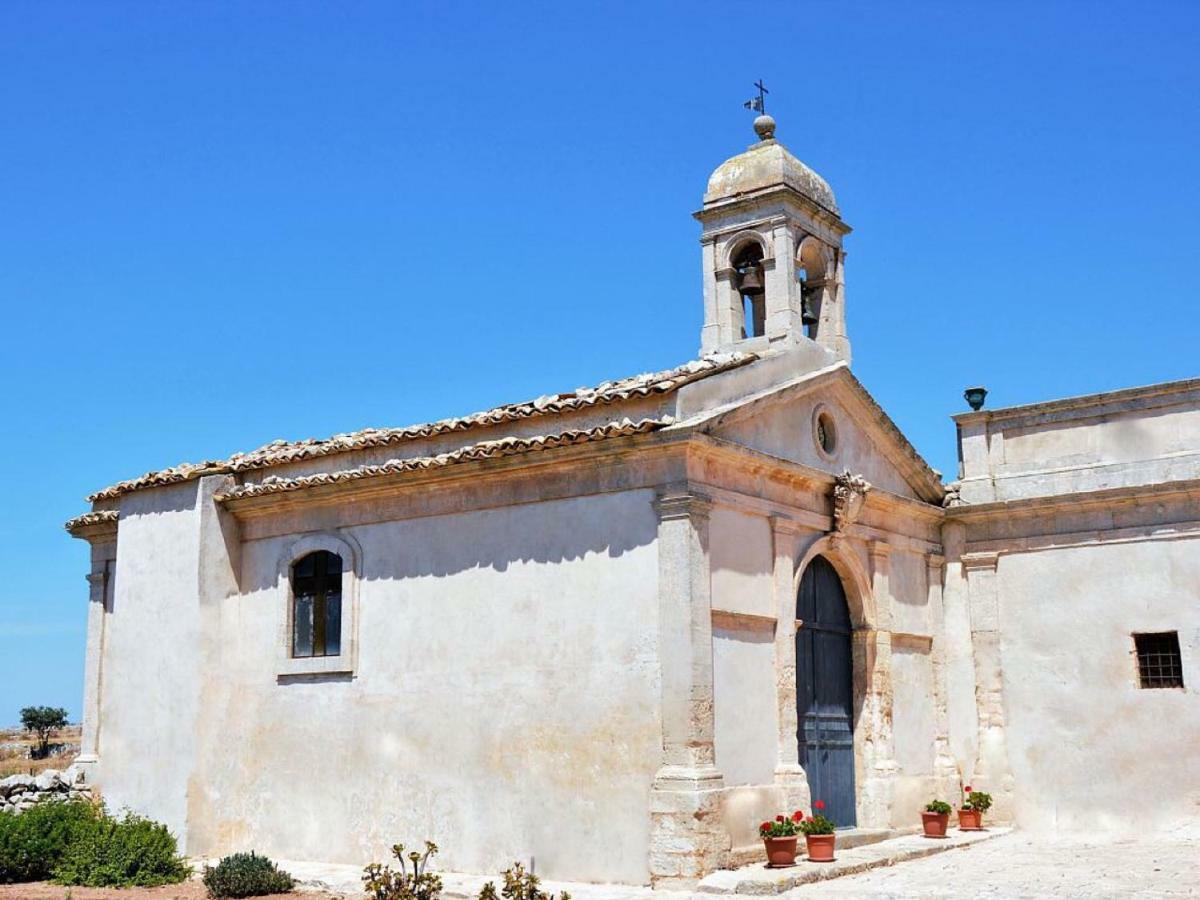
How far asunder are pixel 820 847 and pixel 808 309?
6.39 metres

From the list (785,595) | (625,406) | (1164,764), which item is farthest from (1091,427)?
(625,406)

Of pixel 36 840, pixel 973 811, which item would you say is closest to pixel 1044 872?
pixel 973 811

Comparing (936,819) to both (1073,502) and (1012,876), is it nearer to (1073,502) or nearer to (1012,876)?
(1012,876)

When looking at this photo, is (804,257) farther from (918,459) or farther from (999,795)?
(999,795)

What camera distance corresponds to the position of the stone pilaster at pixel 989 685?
15820mm

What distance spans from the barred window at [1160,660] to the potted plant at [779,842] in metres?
5.19

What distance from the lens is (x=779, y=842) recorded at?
12.1 m

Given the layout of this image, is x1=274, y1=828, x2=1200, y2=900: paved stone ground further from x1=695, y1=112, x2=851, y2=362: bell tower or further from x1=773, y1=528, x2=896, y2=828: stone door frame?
x1=695, y1=112, x2=851, y2=362: bell tower

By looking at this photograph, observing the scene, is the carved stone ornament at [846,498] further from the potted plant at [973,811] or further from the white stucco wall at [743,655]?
the potted plant at [973,811]

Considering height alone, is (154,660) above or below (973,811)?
above

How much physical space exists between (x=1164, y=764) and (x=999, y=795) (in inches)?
75.9

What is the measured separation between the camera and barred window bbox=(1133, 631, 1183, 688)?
14.9 metres

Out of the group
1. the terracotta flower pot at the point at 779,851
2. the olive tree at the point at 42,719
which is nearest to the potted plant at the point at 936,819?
the terracotta flower pot at the point at 779,851

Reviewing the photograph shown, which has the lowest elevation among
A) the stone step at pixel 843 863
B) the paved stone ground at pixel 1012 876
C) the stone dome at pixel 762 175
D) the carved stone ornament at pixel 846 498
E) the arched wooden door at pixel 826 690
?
the paved stone ground at pixel 1012 876
